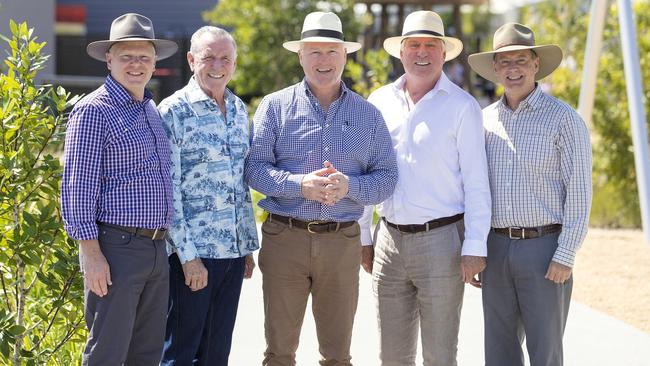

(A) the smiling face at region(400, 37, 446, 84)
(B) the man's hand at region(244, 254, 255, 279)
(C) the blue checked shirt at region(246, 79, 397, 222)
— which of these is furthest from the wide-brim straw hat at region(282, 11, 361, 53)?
(B) the man's hand at region(244, 254, 255, 279)

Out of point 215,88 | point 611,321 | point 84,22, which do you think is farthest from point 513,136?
point 84,22

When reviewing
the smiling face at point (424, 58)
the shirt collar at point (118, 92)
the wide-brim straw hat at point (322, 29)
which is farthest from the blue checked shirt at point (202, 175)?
the smiling face at point (424, 58)

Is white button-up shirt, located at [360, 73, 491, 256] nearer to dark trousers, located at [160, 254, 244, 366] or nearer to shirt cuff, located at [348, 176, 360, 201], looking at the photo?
shirt cuff, located at [348, 176, 360, 201]

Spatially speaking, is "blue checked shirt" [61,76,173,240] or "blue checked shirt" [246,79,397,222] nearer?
"blue checked shirt" [61,76,173,240]

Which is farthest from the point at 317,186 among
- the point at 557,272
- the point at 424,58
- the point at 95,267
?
the point at 557,272

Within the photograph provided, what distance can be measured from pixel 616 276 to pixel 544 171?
5.23m

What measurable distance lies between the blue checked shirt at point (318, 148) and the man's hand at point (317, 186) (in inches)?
5.5

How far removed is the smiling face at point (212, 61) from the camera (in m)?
4.82

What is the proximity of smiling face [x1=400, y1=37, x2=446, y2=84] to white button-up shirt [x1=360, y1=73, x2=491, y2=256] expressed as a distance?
7 cm

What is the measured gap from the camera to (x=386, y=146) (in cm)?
499

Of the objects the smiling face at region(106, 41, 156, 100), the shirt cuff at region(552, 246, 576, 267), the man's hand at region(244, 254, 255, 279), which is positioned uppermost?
the smiling face at region(106, 41, 156, 100)

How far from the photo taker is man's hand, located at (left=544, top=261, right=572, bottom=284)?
4.77 meters

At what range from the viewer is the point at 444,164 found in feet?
16.3

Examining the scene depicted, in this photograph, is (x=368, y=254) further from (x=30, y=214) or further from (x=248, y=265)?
(x=30, y=214)
